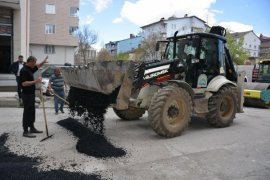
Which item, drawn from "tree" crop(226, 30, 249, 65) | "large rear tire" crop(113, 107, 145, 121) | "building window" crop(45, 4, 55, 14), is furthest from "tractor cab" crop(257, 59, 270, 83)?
"building window" crop(45, 4, 55, 14)

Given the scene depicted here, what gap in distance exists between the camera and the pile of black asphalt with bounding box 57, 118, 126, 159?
21.8 ft

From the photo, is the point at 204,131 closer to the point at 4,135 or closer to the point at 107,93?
the point at 107,93

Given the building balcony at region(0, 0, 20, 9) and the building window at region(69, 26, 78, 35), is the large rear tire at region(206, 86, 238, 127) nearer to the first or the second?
the building balcony at region(0, 0, 20, 9)

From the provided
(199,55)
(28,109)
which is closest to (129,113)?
(199,55)

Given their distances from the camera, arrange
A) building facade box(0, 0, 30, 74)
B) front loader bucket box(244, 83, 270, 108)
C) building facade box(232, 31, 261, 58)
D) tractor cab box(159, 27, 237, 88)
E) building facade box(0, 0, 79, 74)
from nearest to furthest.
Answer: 1. tractor cab box(159, 27, 237, 88)
2. front loader bucket box(244, 83, 270, 108)
3. building facade box(0, 0, 30, 74)
4. building facade box(0, 0, 79, 74)
5. building facade box(232, 31, 261, 58)

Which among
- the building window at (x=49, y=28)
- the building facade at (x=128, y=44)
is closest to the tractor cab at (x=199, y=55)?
the building window at (x=49, y=28)

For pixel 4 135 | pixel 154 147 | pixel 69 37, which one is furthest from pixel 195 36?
pixel 69 37

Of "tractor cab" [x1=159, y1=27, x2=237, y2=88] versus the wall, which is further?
the wall

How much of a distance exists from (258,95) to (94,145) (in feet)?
32.2

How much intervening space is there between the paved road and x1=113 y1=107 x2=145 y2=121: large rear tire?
26 cm

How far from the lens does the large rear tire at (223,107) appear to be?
9.32 metres

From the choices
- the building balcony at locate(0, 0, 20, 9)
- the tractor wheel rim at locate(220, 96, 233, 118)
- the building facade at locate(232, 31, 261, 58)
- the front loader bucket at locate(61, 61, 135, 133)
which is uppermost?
the building facade at locate(232, 31, 261, 58)

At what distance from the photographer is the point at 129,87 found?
7344mm

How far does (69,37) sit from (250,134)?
4236cm
